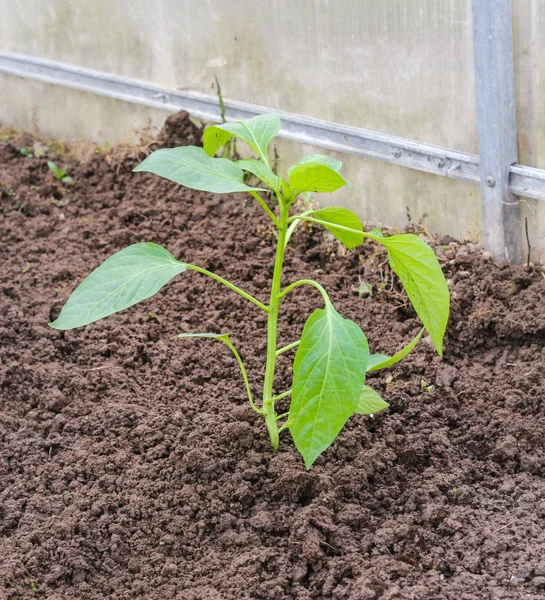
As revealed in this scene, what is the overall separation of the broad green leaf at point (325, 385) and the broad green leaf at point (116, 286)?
1.25 ft

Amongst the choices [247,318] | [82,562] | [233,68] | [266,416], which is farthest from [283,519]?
[233,68]

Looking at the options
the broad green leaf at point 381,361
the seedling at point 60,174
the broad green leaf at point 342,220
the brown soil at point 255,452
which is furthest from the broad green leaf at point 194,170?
the seedling at point 60,174

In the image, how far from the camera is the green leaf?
1841mm

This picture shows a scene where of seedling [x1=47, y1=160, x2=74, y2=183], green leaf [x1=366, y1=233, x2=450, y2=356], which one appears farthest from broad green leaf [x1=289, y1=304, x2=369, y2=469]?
seedling [x1=47, y1=160, x2=74, y2=183]

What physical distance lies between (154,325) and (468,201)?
1153 millimetres

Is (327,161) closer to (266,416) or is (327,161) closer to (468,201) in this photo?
(266,416)

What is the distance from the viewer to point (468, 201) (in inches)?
110

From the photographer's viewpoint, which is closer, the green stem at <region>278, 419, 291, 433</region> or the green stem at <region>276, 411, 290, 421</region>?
the green stem at <region>278, 419, 291, 433</region>

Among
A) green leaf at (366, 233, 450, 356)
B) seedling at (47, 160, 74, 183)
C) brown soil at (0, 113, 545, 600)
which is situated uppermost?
green leaf at (366, 233, 450, 356)

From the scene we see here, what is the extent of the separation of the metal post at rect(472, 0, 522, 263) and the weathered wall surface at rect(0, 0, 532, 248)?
0.05 metres

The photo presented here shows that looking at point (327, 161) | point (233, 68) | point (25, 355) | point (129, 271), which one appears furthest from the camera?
point (233, 68)

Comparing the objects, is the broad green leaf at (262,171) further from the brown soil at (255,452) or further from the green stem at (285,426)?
the brown soil at (255,452)

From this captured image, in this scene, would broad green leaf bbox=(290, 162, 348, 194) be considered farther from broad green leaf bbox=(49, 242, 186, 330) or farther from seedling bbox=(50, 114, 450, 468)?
broad green leaf bbox=(49, 242, 186, 330)

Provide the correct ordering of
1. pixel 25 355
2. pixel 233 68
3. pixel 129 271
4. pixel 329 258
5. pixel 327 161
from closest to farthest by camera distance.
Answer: pixel 129 271
pixel 327 161
pixel 25 355
pixel 329 258
pixel 233 68
